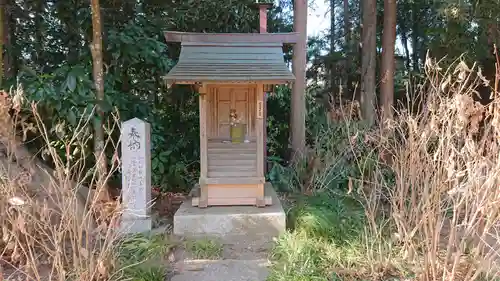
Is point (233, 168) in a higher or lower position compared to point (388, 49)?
lower

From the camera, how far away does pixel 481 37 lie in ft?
18.6

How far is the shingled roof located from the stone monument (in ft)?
1.97

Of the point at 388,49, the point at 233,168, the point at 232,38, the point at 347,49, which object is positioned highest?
the point at 347,49

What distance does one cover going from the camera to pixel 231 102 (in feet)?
14.9

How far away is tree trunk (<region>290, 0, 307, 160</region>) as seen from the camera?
6.02m

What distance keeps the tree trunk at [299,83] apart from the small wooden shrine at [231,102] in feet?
4.24

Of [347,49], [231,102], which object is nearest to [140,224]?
[231,102]

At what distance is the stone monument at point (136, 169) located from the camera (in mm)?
3945

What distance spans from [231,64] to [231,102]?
44 cm

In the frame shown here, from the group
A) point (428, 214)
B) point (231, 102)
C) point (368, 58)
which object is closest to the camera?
point (428, 214)

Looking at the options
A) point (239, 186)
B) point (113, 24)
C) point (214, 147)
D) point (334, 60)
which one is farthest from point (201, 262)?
point (334, 60)

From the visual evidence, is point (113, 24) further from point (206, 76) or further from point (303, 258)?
point (303, 258)

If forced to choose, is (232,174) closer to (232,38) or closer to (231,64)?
(231,64)

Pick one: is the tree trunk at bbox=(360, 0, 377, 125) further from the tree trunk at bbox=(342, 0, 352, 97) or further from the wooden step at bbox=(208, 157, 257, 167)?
the wooden step at bbox=(208, 157, 257, 167)
